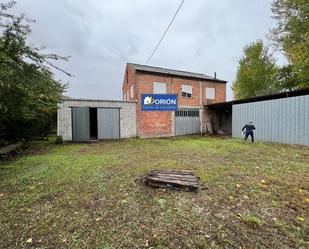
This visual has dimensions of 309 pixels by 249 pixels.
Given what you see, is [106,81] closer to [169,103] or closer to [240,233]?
[169,103]

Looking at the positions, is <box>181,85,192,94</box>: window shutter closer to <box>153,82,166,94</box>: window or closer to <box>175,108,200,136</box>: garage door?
<box>175,108,200,136</box>: garage door

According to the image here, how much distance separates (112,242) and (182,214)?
1.14 metres

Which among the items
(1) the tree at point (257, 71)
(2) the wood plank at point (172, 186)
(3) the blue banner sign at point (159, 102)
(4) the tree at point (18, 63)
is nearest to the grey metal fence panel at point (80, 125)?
(3) the blue banner sign at point (159, 102)

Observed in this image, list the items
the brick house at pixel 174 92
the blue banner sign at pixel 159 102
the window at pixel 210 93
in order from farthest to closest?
the window at pixel 210 93 → the blue banner sign at pixel 159 102 → the brick house at pixel 174 92

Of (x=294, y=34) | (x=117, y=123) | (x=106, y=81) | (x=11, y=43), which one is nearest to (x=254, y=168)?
(x=11, y=43)

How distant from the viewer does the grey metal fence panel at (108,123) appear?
47.7 ft

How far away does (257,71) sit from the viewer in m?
25.7

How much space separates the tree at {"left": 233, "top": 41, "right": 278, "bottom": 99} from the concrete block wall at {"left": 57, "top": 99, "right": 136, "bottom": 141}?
1804cm

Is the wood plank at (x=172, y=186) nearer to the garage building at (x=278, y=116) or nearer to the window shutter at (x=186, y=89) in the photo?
the garage building at (x=278, y=116)

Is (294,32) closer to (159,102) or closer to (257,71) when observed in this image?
(257,71)

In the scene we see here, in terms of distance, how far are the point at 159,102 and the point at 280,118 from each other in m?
8.79

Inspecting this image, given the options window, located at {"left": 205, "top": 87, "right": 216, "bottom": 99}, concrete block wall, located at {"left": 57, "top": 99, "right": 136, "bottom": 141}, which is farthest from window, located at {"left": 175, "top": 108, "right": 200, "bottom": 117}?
concrete block wall, located at {"left": 57, "top": 99, "right": 136, "bottom": 141}

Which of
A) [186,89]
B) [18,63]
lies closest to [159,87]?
[186,89]

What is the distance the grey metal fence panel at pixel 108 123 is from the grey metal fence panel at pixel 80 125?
39.2 inches
